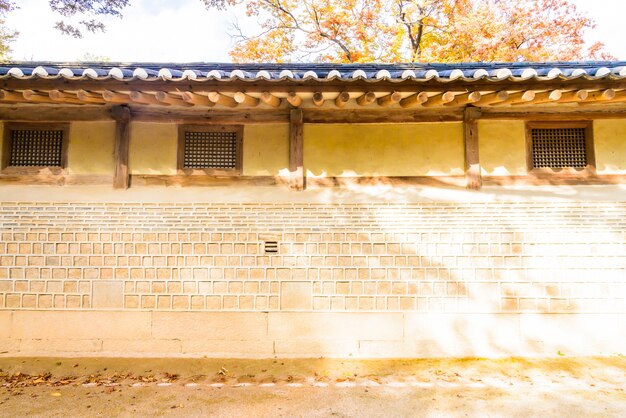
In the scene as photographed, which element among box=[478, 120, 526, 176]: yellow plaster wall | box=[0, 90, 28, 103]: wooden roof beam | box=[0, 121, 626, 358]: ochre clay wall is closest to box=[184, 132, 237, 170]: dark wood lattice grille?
box=[0, 121, 626, 358]: ochre clay wall

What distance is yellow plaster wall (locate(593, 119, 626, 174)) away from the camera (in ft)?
15.9

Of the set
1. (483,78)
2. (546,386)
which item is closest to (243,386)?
(546,386)

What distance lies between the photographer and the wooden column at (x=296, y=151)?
15.9 feet

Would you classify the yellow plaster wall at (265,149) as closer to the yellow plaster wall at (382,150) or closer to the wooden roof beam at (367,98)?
the yellow plaster wall at (382,150)

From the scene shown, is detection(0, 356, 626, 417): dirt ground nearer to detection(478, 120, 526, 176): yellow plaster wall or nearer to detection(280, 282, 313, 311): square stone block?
detection(280, 282, 313, 311): square stone block

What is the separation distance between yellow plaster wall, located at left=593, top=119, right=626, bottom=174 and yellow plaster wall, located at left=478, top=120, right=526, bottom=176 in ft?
3.07

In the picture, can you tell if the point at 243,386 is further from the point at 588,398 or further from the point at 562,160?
the point at 562,160

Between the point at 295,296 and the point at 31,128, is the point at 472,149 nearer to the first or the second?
the point at 295,296

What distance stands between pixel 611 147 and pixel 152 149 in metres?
5.88

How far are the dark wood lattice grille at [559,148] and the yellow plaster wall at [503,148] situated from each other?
0.21 metres

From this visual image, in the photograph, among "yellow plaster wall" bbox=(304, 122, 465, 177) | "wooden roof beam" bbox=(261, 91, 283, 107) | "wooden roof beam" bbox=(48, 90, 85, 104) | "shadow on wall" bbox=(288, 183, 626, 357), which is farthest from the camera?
"yellow plaster wall" bbox=(304, 122, 465, 177)

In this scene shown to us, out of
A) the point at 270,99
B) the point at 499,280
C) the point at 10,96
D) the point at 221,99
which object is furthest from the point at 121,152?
the point at 499,280

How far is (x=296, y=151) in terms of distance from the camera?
191 inches

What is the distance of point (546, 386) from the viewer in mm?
4055
